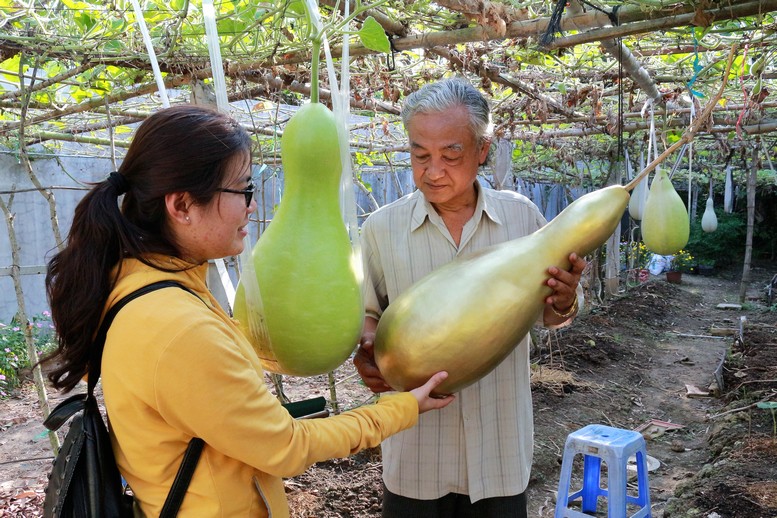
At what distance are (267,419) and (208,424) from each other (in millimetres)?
103

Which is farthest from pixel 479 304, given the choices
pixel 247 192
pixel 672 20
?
pixel 672 20

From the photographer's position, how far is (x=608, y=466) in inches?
107

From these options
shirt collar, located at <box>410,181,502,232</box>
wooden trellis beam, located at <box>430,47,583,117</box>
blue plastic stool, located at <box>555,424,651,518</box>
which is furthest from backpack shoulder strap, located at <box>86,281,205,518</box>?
wooden trellis beam, located at <box>430,47,583,117</box>

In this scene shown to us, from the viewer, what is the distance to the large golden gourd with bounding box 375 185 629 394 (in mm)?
1367

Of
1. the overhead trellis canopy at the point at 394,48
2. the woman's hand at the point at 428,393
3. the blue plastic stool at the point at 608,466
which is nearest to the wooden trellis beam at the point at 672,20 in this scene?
the overhead trellis canopy at the point at 394,48

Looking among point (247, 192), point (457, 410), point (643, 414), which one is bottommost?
point (643, 414)

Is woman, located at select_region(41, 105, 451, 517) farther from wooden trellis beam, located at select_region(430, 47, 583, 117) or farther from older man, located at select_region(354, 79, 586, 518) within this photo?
wooden trellis beam, located at select_region(430, 47, 583, 117)

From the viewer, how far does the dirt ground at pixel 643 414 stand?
147 inches

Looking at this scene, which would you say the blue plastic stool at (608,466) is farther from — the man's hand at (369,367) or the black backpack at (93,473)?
the black backpack at (93,473)

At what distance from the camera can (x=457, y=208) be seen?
1.90 meters

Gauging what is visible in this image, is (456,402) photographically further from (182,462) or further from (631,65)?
(631,65)

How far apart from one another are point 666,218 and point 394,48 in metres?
1.80

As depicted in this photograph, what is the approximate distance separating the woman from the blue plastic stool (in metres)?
1.86

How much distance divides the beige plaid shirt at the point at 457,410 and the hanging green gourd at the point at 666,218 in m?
1.86
